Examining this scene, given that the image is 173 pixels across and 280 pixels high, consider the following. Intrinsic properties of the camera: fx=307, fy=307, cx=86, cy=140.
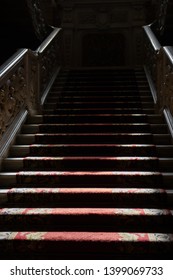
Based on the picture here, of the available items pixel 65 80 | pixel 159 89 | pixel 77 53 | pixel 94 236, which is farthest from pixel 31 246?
pixel 77 53

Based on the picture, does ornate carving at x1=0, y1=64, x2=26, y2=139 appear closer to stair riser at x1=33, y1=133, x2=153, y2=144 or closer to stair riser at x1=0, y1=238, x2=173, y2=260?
stair riser at x1=33, y1=133, x2=153, y2=144

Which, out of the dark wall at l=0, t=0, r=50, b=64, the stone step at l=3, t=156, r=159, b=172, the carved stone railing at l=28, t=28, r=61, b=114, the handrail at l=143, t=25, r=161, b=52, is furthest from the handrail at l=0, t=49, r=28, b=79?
the dark wall at l=0, t=0, r=50, b=64

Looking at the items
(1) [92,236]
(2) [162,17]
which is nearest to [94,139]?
(1) [92,236]

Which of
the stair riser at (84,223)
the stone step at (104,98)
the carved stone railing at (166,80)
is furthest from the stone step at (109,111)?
the stair riser at (84,223)

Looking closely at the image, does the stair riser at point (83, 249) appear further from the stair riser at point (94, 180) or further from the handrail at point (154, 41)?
the handrail at point (154, 41)

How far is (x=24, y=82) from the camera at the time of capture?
3.99m

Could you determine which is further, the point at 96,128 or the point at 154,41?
the point at 154,41

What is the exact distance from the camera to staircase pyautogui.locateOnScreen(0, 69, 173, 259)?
230cm

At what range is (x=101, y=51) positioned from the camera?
8.35m

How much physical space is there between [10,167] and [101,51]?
5895mm

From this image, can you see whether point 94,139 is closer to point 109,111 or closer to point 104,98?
point 109,111

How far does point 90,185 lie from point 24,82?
1.78 metres

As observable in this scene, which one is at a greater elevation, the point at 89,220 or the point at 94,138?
the point at 94,138

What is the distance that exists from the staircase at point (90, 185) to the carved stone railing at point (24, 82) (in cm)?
27
